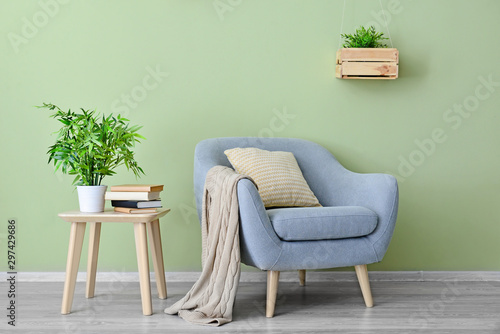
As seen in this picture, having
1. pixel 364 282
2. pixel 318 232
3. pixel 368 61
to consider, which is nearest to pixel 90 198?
pixel 318 232

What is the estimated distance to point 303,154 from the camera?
2906mm

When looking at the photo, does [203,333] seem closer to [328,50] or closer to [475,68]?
[328,50]

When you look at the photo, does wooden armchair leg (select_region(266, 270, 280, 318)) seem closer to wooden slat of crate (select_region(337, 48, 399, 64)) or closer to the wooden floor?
the wooden floor

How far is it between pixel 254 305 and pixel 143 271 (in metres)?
0.56

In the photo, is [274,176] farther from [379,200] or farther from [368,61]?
[368,61]

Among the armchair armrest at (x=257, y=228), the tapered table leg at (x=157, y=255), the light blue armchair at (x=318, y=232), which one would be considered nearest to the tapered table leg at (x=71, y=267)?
the tapered table leg at (x=157, y=255)

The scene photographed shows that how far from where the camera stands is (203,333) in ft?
6.74

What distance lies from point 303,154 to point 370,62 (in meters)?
0.61

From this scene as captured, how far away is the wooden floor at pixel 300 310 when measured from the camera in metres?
2.12

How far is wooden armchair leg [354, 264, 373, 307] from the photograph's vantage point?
2.40m

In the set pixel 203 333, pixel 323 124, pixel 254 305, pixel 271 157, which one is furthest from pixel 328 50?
pixel 203 333

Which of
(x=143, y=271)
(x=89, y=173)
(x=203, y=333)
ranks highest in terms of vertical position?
(x=89, y=173)

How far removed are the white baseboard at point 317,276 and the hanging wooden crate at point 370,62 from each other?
44.1 inches

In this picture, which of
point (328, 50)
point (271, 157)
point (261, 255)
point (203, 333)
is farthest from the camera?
point (328, 50)
